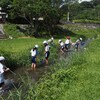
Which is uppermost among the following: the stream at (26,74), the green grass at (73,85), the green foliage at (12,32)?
the green grass at (73,85)

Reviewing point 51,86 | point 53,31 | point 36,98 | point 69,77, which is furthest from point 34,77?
point 53,31

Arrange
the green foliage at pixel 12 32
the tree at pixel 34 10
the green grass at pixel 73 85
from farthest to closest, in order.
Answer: the tree at pixel 34 10 < the green foliage at pixel 12 32 < the green grass at pixel 73 85

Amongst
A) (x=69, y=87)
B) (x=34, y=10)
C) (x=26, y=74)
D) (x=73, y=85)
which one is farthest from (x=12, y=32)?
(x=69, y=87)

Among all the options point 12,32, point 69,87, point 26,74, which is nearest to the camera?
point 69,87

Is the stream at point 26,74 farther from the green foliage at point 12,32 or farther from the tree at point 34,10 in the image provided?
the tree at point 34,10

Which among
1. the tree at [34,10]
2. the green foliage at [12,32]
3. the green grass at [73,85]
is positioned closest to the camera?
the green grass at [73,85]

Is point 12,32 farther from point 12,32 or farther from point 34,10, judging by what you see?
point 34,10

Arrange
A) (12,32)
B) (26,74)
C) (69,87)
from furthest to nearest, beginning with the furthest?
1. (12,32)
2. (26,74)
3. (69,87)

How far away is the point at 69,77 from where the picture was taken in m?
16.0

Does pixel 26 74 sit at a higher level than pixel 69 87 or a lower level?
lower

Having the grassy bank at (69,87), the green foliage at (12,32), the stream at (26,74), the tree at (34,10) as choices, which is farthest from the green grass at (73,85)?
the tree at (34,10)

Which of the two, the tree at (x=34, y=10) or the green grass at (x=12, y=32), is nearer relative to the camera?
the green grass at (x=12, y=32)

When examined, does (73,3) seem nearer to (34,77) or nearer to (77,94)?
(34,77)

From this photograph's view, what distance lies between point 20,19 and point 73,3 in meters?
21.1
